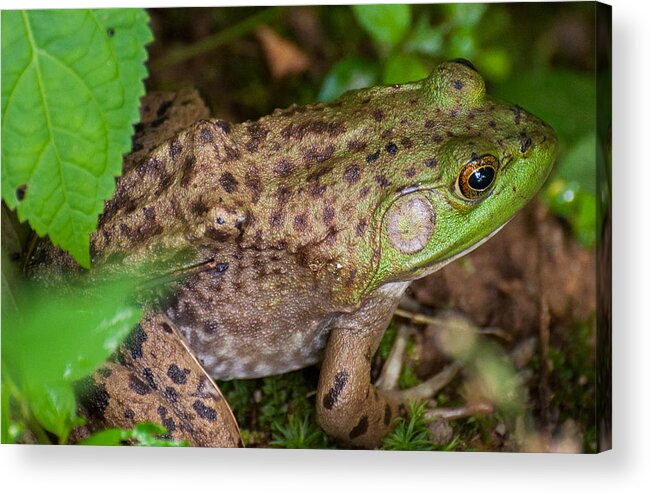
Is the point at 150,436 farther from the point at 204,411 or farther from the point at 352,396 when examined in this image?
the point at 352,396

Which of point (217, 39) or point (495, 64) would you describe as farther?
point (217, 39)

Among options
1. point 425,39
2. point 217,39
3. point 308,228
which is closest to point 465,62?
point 425,39

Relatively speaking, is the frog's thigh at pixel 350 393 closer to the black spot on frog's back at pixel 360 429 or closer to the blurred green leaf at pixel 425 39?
the black spot on frog's back at pixel 360 429

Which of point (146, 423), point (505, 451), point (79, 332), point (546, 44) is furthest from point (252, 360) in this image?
point (546, 44)

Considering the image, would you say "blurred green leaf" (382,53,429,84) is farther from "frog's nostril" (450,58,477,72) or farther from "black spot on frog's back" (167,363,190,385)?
"black spot on frog's back" (167,363,190,385)

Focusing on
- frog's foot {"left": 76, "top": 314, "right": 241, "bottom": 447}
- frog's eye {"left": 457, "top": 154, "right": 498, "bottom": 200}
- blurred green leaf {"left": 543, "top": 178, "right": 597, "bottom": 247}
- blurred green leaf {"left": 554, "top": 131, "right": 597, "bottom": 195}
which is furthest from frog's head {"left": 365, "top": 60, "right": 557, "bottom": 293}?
frog's foot {"left": 76, "top": 314, "right": 241, "bottom": 447}

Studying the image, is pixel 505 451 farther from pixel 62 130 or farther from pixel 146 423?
pixel 62 130
